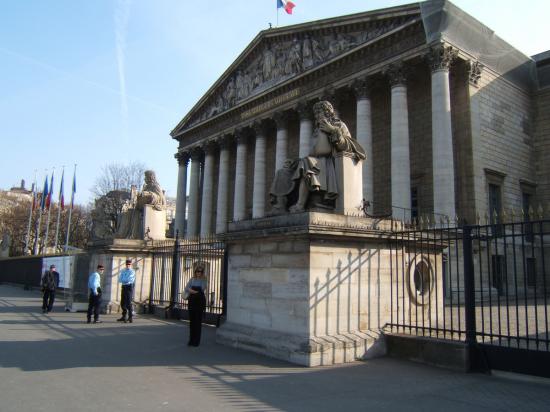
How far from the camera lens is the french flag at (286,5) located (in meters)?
31.6

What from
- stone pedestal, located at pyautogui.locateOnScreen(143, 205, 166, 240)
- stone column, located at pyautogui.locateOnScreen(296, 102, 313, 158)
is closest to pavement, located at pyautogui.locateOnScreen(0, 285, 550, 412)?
stone pedestal, located at pyautogui.locateOnScreen(143, 205, 166, 240)

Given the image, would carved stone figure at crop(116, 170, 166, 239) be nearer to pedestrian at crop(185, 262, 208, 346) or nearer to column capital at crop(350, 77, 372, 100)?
pedestrian at crop(185, 262, 208, 346)

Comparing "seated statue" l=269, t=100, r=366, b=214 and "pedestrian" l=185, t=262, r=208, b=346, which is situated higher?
"seated statue" l=269, t=100, r=366, b=214

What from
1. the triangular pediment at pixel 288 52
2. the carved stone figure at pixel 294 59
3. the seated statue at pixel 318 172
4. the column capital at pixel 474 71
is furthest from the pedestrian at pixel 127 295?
the carved stone figure at pixel 294 59

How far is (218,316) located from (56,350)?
14.1 feet

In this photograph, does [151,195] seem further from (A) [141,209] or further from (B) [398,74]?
(B) [398,74]

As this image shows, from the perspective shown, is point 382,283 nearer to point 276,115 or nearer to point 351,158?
point 351,158

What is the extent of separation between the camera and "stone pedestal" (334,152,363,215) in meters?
8.29

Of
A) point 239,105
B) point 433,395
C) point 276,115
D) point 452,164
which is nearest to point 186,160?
point 239,105

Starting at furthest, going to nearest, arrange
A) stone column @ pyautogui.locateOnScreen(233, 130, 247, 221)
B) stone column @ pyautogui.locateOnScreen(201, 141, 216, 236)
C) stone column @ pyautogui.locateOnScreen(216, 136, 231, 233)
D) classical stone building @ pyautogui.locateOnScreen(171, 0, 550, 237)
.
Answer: stone column @ pyautogui.locateOnScreen(201, 141, 216, 236) → stone column @ pyautogui.locateOnScreen(216, 136, 231, 233) → stone column @ pyautogui.locateOnScreen(233, 130, 247, 221) → classical stone building @ pyautogui.locateOnScreen(171, 0, 550, 237)

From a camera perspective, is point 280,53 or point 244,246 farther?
point 280,53

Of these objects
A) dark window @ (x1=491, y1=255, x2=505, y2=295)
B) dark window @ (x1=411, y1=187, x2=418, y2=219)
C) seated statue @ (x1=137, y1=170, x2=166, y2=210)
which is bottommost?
dark window @ (x1=491, y1=255, x2=505, y2=295)

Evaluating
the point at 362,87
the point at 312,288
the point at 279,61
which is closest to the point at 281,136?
the point at 279,61

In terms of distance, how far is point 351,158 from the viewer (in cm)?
852
